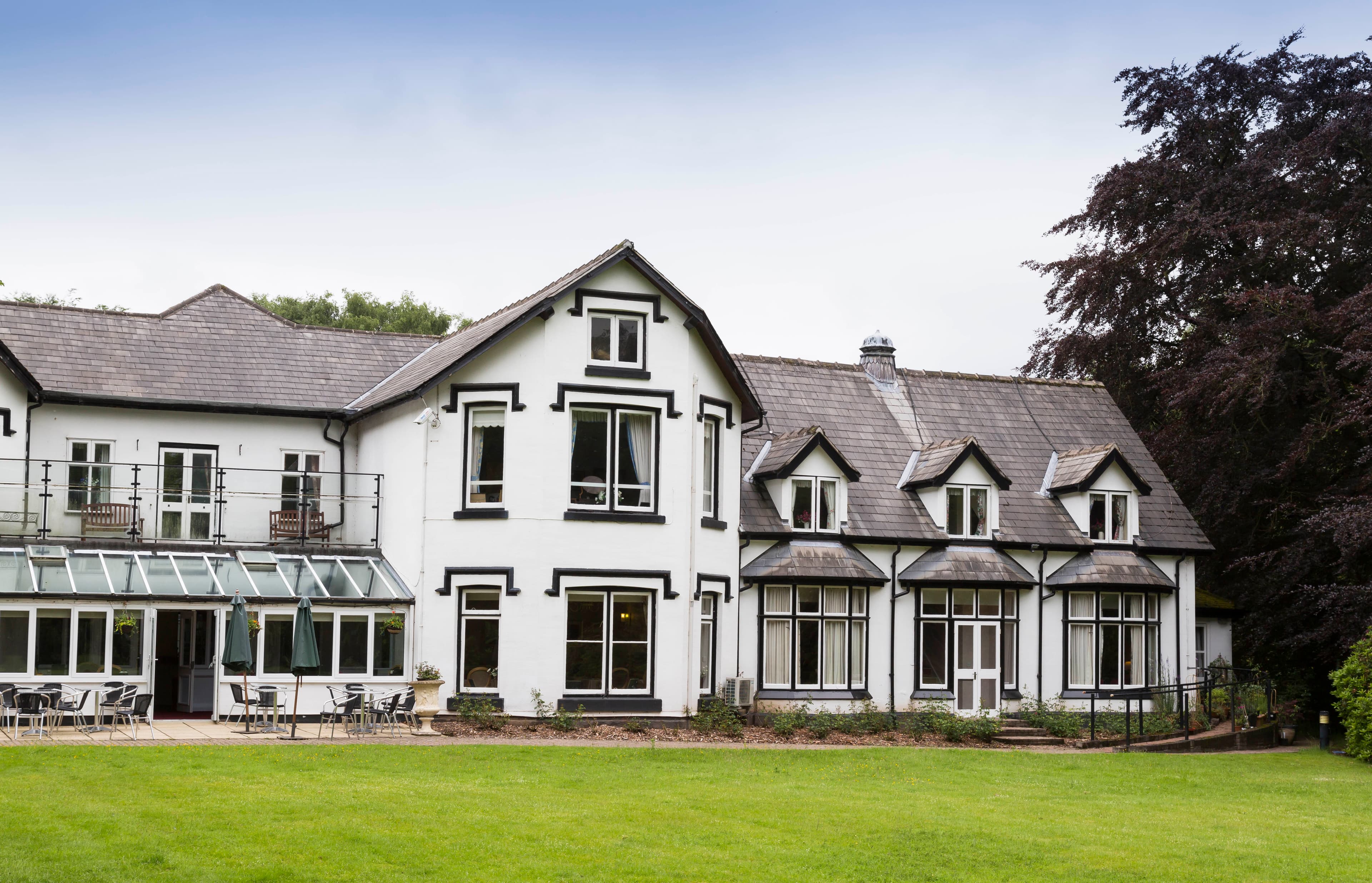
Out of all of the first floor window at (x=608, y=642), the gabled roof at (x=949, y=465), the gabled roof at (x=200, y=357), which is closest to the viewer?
the first floor window at (x=608, y=642)

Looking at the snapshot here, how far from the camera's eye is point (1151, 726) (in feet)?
90.5

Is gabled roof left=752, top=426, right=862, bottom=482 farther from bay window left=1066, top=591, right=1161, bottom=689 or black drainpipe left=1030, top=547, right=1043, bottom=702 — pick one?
bay window left=1066, top=591, right=1161, bottom=689

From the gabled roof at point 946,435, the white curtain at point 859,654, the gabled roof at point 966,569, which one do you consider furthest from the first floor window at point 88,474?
the gabled roof at point 966,569

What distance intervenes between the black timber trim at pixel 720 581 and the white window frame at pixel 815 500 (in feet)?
5.90

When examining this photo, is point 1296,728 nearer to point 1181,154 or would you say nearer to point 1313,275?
point 1313,275

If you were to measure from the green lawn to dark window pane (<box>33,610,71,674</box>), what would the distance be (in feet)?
15.2

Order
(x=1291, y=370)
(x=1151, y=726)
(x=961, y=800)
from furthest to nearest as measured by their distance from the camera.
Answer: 1. (x=1291, y=370)
2. (x=1151, y=726)
3. (x=961, y=800)

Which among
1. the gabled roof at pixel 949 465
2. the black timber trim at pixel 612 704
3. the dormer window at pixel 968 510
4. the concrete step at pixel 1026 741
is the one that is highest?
the gabled roof at pixel 949 465

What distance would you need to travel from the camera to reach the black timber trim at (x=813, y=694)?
88.4ft

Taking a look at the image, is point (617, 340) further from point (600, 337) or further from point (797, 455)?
point (797, 455)

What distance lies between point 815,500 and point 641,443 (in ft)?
13.0

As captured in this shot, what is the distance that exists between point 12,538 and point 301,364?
6.61 metres

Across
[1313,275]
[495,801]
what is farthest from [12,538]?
[1313,275]

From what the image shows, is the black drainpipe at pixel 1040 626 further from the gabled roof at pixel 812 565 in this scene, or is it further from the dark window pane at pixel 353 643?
the dark window pane at pixel 353 643
